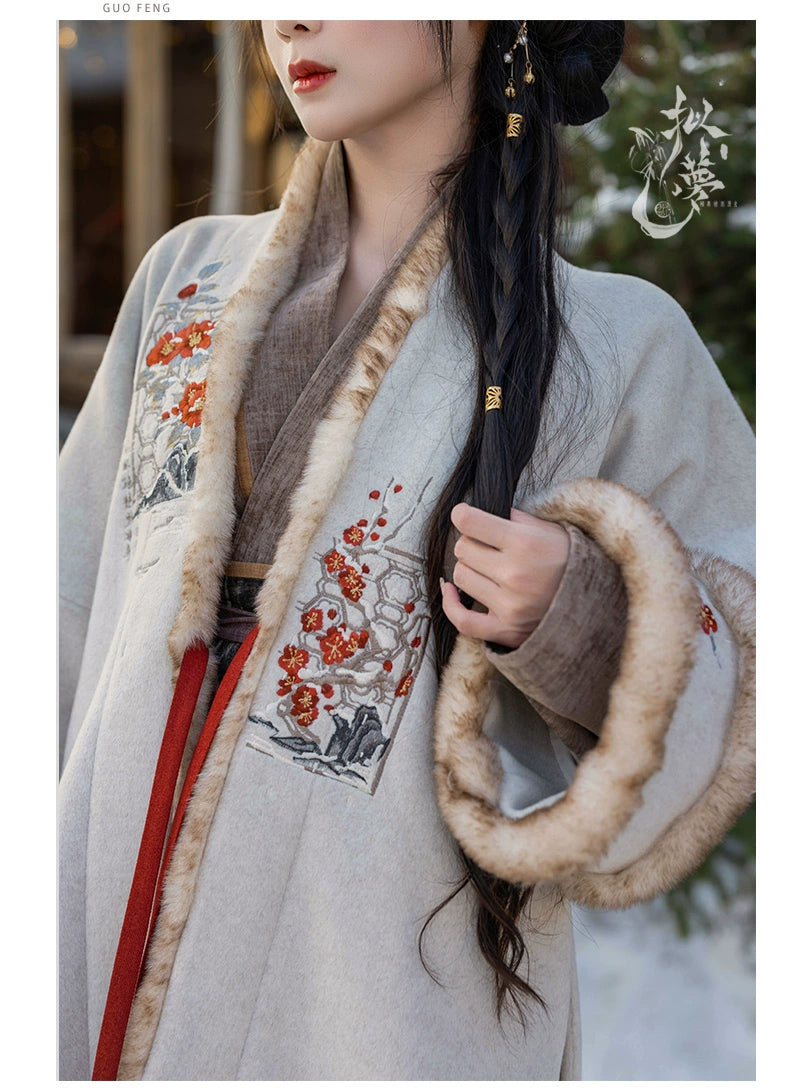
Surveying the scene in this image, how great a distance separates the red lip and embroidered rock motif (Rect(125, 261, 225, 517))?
21 centimetres

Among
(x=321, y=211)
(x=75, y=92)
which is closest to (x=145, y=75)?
(x=75, y=92)

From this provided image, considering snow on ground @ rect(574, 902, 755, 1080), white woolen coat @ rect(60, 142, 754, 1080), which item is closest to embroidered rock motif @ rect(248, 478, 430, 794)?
A: white woolen coat @ rect(60, 142, 754, 1080)

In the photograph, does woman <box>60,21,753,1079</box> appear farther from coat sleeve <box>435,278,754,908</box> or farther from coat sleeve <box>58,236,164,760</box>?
coat sleeve <box>58,236,164,760</box>

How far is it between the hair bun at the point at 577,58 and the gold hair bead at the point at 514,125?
6 centimetres

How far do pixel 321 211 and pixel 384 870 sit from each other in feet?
1.98

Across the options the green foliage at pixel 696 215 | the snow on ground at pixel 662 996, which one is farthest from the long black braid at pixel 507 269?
the snow on ground at pixel 662 996

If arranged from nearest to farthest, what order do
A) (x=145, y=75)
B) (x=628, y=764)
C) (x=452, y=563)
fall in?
1. (x=628, y=764)
2. (x=452, y=563)
3. (x=145, y=75)

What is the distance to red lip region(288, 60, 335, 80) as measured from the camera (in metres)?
0.78

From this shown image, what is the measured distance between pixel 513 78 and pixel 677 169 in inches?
11.9

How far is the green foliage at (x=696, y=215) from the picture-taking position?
1.34 meters

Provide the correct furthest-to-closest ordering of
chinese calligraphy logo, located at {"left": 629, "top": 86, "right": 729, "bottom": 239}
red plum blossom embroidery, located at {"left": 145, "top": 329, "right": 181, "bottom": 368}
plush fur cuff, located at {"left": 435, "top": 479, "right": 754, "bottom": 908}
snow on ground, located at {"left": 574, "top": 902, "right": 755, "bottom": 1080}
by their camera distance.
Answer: snow on ground, located at {"left": 574, "top": 902, "right": 755, "bottom": 1080} < chinese calligraphy logo, located at {"left": 629, "top": 86, "right": 729, "bottom": 239} < red plum blossom embroidery, located at {"left": 145, "top": 329, "right": 181, "bottom": 368} < plush fur cuff, located at {"left": 435, "top": 479, "right": 754, "bottom": 908}

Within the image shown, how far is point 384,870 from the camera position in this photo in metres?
0.74
